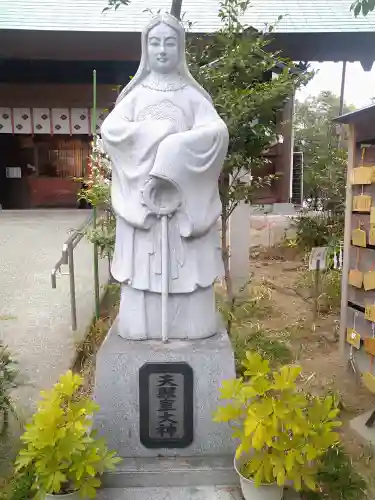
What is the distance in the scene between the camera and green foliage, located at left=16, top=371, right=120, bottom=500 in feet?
7.12

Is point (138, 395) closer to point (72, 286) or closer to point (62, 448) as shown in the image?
point (62, 448)

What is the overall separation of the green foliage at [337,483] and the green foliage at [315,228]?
6.23 m

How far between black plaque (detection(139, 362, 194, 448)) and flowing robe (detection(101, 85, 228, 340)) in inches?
9.8

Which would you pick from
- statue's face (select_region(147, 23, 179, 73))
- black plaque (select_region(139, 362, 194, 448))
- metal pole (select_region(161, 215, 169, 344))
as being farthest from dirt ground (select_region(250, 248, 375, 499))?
statue's face (select_region(147, 23, 179, 73))

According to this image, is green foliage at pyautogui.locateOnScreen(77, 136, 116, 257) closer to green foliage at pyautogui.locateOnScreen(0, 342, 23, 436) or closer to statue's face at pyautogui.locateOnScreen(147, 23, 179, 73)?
green foliage at pyautogui.locateOnScreen(0, 342, 23, 436)

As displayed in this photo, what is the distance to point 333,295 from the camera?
21.1 ft

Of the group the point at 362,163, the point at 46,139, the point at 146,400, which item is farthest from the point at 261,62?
the point at 46,139

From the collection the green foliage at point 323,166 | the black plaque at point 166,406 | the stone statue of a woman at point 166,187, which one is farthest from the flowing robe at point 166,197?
the green foliage at point 323,166

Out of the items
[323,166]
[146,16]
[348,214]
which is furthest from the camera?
[323,166]

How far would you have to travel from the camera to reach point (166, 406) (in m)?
2.65

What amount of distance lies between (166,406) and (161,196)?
1.18m

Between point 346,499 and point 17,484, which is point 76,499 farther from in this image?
point 346,499

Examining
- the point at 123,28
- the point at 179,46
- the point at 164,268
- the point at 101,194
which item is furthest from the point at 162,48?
the point at 123,28

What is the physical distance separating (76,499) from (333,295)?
16.0 feet
